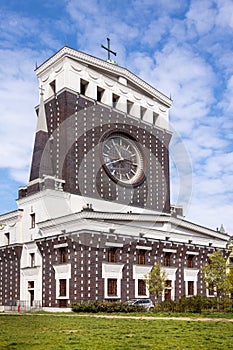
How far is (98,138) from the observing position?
5425 centimetres

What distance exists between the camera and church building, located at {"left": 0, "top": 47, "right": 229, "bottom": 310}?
43781 mm

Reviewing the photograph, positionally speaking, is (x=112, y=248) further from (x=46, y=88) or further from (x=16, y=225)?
(x=46, y=88)

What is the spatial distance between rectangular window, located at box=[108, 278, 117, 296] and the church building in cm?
9

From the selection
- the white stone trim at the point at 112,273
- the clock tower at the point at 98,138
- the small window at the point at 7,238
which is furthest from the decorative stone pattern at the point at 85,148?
the white stone trim at the point at 112,273

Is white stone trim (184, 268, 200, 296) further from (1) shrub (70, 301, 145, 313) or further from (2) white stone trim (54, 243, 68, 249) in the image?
(2) white stone trim (54, 243, 68, 249)

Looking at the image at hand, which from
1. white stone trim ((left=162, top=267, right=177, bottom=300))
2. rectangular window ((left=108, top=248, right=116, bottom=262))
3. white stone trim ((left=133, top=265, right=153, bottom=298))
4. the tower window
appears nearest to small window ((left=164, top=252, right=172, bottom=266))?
Result: white stone trim ((left=162, top=267, right=177, bottom=300))

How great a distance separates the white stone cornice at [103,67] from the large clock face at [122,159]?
8378 mm

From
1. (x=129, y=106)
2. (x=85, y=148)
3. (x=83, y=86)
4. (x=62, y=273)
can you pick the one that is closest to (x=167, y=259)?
(x=62, y=273)

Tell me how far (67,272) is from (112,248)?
4890mm

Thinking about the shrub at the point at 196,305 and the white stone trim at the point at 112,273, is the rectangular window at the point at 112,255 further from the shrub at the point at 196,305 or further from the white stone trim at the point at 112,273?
the shrub at the point at 196,305

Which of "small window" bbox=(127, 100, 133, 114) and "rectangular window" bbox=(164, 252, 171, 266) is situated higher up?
"small window" bbox=(127, 100, 133, 114)

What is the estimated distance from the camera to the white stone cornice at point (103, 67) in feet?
178

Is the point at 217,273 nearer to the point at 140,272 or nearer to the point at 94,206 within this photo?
the point at 140,272

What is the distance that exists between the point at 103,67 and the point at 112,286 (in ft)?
90.1
